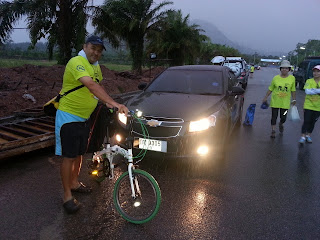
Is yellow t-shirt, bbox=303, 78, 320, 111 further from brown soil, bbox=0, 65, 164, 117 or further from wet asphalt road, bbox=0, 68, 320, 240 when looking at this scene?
brown soil, bbox=0, 65, 164, 117

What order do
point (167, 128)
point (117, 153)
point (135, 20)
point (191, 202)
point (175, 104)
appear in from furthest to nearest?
point (135, 20), point (175, 104), point (167, 128), point (191, 202), point (117, 153)

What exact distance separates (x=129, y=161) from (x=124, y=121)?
152cm

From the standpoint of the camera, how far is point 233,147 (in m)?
6.08

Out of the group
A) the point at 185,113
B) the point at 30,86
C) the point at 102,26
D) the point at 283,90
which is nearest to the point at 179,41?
the point at 102,26

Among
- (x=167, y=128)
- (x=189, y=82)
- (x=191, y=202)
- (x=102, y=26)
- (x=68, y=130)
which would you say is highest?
(x=102, y=26)

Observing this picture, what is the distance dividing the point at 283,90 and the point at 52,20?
10479 mm

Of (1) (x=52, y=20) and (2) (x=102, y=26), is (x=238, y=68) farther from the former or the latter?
(1) (x=52, y=20)

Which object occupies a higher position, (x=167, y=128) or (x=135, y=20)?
(x=135, y=20)

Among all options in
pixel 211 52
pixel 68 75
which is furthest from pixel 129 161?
pixel 211 52

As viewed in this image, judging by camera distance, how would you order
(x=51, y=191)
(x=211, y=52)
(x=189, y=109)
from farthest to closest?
(x=211, y=52), (x=189, y=109), (x=51, y=191)

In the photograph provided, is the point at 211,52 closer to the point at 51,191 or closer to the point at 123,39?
the point at 123,39

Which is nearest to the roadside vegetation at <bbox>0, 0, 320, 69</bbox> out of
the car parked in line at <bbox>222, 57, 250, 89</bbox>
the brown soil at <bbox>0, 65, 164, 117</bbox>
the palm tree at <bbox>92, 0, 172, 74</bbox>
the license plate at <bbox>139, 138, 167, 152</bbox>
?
the palm tree at <bbox>92, 0, 172, 74</bbox>

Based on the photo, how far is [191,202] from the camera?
3.65m

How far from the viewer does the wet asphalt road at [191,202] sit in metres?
3.00
